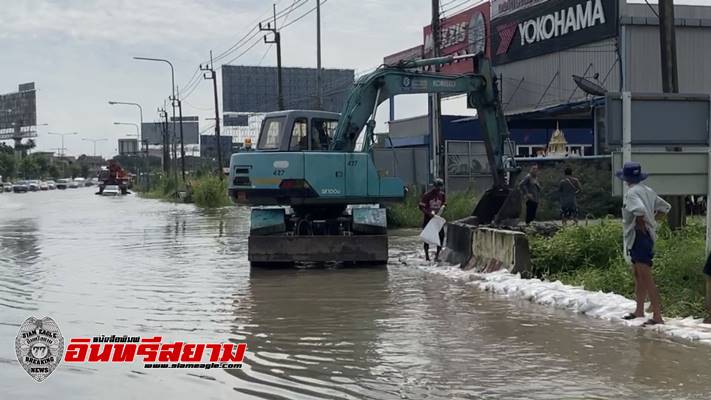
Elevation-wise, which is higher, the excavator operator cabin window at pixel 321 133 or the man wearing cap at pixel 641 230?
the excavator operator cabin window at pixel 321 133

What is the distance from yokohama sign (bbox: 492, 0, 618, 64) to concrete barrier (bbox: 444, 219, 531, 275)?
20.7 m

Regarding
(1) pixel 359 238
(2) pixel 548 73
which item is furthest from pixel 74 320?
(2) pixel 548 73

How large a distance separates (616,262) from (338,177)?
5.94 m

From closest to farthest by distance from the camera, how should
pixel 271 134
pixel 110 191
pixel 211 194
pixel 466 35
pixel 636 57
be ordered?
1. pixel 271 134
2. pixel 636 57
3. pixel 466 35
4. pixel 211 194
5. pixel 110 191

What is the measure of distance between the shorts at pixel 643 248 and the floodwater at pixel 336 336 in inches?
31.3

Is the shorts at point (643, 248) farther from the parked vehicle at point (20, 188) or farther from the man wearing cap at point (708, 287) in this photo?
the parked vehicle at point (20, 188)

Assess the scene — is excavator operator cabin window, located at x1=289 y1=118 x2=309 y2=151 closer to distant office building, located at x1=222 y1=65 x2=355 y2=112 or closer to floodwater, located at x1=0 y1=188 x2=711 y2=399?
→ floodwater, located at x1=0 y1=188 x2=711 y2=399

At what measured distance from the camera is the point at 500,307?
11.1 m

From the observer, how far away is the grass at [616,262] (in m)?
10.0

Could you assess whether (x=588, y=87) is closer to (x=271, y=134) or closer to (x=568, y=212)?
(x=568, y=212)

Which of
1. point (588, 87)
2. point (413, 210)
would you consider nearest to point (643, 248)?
point (413, 210)

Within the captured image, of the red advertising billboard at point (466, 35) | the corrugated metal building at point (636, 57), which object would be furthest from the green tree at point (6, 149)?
the corrugated metal building at point (636, 57)

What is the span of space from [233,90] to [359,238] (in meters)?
54.2

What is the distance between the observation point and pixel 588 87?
1296 inches
